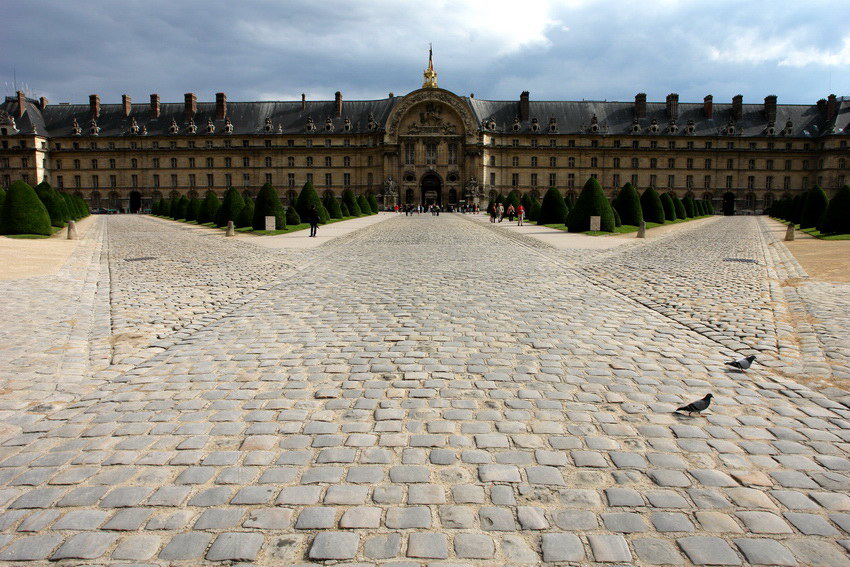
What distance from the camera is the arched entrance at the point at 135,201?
80.7 metres

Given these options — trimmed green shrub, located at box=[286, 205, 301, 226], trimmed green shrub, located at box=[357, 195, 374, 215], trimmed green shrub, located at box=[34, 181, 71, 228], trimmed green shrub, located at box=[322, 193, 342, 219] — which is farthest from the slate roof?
trimmed green shrub, located at box=[34, 181, 71, 228]

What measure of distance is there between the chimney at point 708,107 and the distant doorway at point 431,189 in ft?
123

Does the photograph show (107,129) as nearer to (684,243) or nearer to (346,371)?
(684,243)

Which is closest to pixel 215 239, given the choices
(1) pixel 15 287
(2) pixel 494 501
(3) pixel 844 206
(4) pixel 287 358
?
(1) pixel 15 287

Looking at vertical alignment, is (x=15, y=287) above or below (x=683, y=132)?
below

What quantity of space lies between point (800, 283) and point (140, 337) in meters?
12.4

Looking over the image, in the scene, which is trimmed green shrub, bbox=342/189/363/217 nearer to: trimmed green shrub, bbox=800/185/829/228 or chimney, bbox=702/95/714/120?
trimmed green shrub, bbox=800/185/829/228

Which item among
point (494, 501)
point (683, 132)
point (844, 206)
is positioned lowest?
point (494, 501)

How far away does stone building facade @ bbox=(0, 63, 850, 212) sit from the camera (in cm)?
7806

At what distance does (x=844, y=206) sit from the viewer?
1002 inches

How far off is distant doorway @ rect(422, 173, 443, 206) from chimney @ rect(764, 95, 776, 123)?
44831 mm

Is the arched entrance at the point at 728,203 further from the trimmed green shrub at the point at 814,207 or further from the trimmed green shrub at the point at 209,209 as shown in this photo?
the trimmed green shrub at the point at 209,209

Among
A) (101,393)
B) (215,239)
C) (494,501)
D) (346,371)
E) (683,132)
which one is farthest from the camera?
(683,132)

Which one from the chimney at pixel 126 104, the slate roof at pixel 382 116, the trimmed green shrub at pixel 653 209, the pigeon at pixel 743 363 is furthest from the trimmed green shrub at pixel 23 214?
the chimney at pixel 126 104
